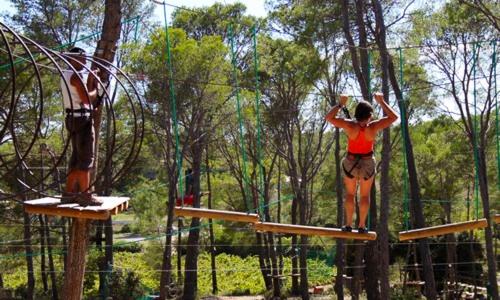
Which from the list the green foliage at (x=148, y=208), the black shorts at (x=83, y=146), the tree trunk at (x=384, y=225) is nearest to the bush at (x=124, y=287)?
the green foliage at (x=148, y=208)

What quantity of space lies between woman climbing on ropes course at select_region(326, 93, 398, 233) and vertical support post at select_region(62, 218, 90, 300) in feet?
8.59

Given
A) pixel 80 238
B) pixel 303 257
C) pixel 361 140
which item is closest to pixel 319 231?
pixel 361 140

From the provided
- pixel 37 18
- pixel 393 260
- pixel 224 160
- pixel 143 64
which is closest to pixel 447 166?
pixel 393 260

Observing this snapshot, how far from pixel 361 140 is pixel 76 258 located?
308cm

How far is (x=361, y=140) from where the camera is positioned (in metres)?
5.01

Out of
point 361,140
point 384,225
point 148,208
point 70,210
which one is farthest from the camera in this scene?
point 148,208

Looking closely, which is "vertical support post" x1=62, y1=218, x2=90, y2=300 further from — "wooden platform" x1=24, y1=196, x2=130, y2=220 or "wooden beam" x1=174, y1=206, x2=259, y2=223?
"wooden beam" x1=174, y1=206, x2=259, y2=223

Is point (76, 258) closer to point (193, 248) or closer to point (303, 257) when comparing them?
point (193, 248)

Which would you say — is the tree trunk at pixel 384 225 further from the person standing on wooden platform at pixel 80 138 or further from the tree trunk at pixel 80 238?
the person standing on wooden platform at pixel 80 138

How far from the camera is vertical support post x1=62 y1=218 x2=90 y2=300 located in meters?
5.98

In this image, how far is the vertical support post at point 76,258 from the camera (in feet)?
19.6

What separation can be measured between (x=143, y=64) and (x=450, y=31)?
23.1ft

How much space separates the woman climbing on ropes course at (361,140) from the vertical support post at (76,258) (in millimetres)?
2618

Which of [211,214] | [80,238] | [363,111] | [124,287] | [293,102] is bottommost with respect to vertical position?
[124,287]
